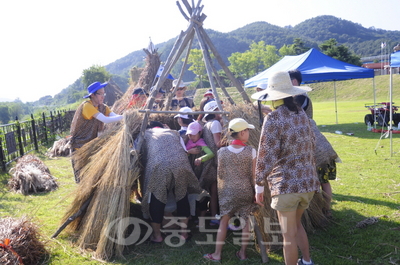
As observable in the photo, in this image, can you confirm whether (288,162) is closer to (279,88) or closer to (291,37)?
(279,88)

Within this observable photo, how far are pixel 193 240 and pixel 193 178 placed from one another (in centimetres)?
76

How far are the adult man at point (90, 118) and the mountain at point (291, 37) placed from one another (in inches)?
5154

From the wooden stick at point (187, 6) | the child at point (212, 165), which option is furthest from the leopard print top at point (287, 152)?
the wooden stick at point (187, 6)

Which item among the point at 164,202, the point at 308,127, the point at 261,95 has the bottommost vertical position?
the point at 164,202

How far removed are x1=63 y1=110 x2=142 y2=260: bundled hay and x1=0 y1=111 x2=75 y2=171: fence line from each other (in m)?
4.96

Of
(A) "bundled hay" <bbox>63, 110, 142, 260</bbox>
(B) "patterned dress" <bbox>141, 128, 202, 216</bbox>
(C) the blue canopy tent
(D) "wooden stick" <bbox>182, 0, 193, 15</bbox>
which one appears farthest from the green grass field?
(C) the blue canopy tent

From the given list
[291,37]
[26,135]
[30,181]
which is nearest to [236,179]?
[30,181]

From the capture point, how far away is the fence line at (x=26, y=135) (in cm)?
827

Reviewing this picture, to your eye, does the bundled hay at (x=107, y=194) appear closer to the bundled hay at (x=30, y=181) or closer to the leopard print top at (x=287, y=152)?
the leopard print top at (x=287, y=152)

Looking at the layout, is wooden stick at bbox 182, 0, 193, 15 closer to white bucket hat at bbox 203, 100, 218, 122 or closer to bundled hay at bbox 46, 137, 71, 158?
white bucket hat at bbox 203, 100, 218, 122

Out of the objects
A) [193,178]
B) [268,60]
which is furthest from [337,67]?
[268,60]

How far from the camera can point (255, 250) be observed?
11.4ft

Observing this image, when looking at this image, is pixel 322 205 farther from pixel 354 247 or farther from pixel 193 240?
pixel 193 240

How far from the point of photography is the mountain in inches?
5591
